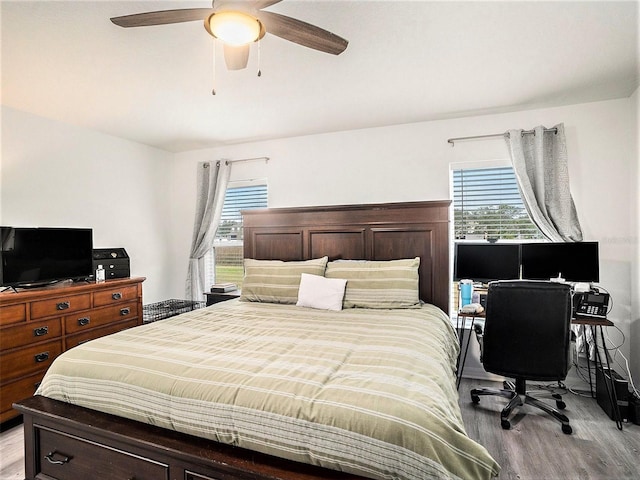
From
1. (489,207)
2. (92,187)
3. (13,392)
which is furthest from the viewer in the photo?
(92,187)

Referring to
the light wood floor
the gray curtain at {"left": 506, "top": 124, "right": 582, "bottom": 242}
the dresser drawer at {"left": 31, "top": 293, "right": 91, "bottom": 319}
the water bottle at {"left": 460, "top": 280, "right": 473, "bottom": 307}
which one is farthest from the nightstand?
the gray curtain at {"left": 506, "top": 124, "right": 582, "bottom": 242}

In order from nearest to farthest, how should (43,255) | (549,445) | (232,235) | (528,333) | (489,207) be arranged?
1. (549,445)
2. (528,333)
3. (43,255)
4. (489,207)
5. (232,235)

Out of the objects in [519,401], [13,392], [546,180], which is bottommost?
[519,401]

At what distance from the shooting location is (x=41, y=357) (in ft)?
8.75

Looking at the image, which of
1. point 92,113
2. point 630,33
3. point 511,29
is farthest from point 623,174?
point 92,113

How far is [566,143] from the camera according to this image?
308 cm

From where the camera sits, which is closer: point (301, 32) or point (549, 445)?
point (301, 32)

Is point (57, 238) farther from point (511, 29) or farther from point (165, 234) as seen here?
point (511, 29)

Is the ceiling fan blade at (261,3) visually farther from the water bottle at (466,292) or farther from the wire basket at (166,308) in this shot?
the wire basket at (166,308)

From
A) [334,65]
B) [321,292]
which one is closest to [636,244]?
[321,292]

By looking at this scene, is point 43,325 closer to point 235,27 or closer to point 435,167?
point 235,27

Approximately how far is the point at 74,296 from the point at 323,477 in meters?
2.74

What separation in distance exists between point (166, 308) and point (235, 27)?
3474 mm

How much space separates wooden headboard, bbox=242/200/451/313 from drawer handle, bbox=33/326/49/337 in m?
1.84
